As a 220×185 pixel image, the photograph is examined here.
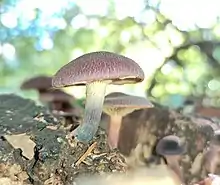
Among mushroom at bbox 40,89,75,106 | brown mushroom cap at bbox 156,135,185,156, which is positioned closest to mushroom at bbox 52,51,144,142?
brown mushroom cap at bbox 156,135,185,156

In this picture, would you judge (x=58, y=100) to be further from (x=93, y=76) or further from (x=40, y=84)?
(x=93, y=76)

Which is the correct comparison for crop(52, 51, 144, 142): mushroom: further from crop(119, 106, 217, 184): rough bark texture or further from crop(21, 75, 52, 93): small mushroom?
crop(21, 75, 52, 93): small mushroom

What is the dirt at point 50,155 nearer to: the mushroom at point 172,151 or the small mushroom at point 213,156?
the mushroom at point 172,151

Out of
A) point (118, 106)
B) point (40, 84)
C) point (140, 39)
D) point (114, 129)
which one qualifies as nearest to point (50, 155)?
point (118, 106)

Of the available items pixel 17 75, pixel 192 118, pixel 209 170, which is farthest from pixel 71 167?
pixel 17 75

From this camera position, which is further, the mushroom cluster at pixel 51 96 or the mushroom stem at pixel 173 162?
the mushroom cluster at pixel 51 96

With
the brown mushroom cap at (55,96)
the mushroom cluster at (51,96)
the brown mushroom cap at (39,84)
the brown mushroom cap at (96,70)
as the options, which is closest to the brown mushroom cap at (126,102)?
the brown mushroom cap at (96,70)
